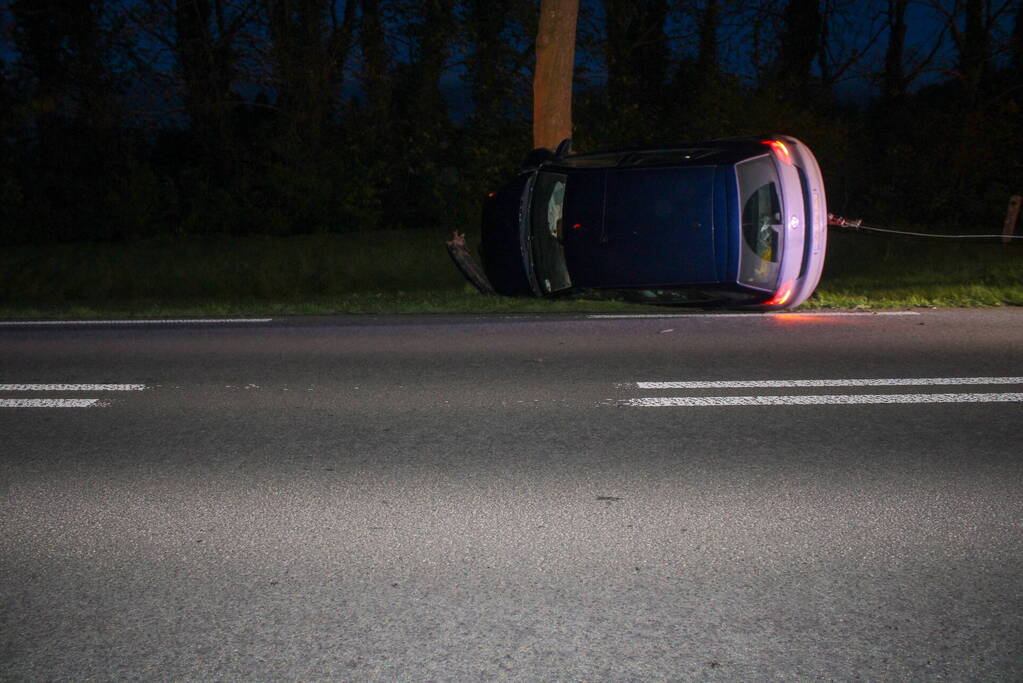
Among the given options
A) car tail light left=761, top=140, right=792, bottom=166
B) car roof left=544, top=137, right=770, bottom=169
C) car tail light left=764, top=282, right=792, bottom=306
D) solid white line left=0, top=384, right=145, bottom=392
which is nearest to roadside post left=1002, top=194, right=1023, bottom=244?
car roof left=544, top=137, right=770, bottom=169

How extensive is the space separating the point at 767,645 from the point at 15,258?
16951 mm

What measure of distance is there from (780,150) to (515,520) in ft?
22.4

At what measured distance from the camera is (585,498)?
4.80m

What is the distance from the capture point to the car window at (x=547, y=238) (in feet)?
38.1

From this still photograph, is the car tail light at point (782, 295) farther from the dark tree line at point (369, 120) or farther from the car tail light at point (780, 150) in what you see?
the dark tree line at point (369, 120)

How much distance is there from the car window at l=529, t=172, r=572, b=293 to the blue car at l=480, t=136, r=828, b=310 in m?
0.22

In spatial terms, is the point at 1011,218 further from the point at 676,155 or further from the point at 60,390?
the point at 60,390

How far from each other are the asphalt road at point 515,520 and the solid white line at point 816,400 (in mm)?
32

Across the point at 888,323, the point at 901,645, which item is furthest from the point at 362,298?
the point at 901,645

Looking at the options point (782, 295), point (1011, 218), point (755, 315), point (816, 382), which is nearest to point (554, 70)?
point (755, 315)

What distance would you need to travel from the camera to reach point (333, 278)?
15.7 m

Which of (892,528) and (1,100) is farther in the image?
(1,100)

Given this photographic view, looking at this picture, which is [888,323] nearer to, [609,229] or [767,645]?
[609,229]

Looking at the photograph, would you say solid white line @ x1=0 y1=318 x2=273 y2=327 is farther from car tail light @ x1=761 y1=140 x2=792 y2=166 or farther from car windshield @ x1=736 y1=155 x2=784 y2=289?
car tail light @ x1=761 y1=140 x2=792 y2=166
